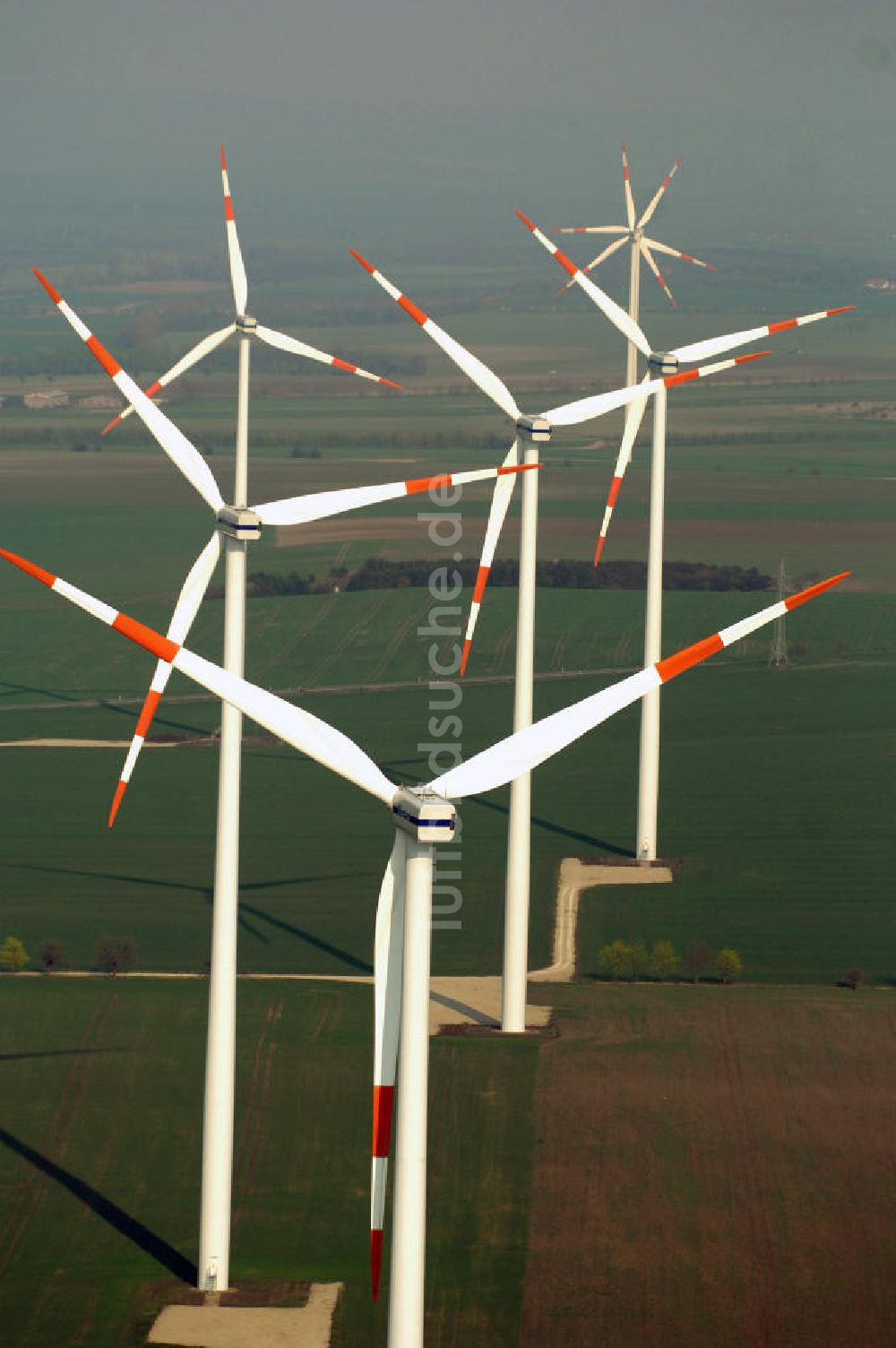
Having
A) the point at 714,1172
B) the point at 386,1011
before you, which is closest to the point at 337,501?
the point at 386,1011

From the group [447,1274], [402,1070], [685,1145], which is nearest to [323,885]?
[685,1145]

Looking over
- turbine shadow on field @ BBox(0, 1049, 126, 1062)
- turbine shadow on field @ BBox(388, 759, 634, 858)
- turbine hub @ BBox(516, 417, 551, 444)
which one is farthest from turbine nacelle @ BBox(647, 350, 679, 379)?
turbine shadow on field @ BBox(0, 1049, 126, 1062)

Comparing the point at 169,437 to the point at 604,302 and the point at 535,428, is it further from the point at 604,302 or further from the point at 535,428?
the point at 604,302

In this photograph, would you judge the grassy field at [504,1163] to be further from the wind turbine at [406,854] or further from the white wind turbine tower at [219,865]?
the wind turbine at [406,854]

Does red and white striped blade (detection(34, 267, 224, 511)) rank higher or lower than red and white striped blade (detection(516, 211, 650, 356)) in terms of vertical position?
lower

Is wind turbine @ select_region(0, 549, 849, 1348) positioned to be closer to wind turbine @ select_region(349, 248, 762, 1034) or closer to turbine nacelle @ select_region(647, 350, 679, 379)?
wind turbine @ select_region(349, 248, 762, 1034)

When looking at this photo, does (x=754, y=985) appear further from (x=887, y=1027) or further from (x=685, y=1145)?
(x=685, y=1145)
